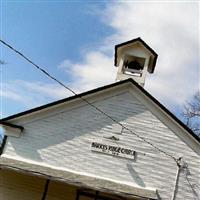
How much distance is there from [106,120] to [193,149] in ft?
13.3

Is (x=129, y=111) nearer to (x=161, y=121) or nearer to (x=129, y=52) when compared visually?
(x=161, y=121)

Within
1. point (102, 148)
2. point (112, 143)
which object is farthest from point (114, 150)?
point (102, 148)

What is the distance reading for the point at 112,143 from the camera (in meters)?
16.5

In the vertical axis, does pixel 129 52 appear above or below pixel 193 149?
above

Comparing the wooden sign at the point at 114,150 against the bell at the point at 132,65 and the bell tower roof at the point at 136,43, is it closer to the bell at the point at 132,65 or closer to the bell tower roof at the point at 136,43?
the bell at the point at 132,65

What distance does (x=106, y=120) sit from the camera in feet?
55.3

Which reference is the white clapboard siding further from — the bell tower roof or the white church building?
the bell tower roof

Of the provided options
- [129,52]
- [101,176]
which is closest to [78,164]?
[101,176]

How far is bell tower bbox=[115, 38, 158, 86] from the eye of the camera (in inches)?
738

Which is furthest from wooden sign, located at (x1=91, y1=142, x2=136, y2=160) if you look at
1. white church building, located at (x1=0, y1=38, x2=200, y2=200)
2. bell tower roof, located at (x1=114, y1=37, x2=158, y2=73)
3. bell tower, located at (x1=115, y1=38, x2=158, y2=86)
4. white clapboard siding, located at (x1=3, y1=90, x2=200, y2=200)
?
bell tower roof, located at (x1=114, y1=37, x2=158, y2=73)

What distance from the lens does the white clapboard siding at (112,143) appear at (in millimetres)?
15961

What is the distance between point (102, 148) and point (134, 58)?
18.8ft

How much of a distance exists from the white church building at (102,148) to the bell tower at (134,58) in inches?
58.7

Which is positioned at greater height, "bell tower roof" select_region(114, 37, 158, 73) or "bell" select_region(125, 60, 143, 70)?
"bell tower roof" select_region(114, 37, 158, 73)
